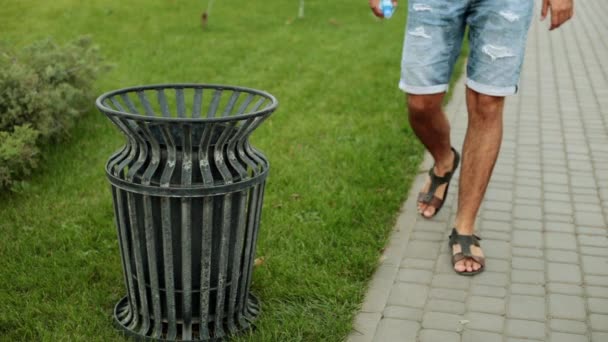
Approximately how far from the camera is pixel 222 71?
28.0 feet

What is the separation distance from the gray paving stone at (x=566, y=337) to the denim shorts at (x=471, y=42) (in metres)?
1.19

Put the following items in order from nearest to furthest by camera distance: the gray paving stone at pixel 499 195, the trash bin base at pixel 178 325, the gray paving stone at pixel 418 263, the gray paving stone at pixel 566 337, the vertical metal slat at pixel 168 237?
the vertical metal slat at pixel 168 237 < the trash bin base at pixel 178 325 < the gray paving stone at pixel 566 337 < the gray paving stone at pixel 418 263 < the gray paving stone at pixel 499 195

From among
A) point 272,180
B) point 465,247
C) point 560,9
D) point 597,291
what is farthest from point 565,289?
point 272,180

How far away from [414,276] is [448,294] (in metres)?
0.25

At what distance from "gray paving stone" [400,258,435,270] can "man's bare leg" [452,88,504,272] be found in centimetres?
14

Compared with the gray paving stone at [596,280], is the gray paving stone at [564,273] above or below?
below

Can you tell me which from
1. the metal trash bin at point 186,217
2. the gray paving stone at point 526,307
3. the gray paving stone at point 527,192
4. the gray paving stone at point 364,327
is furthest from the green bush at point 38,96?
the gray paving stone at point 527,192

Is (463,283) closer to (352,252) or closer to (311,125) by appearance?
(352,252)

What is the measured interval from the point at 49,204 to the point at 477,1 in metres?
2.84

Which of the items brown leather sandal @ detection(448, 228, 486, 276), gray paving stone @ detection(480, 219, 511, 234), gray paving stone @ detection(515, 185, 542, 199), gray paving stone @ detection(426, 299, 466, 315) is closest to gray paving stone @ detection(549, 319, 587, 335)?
gray paving stone @ detection(426, 299, 466, 315)

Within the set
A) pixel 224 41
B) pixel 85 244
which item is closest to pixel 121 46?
pixel 224 41

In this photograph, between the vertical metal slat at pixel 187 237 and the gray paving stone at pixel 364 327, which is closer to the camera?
the vertical metal slat at pixel 187 237

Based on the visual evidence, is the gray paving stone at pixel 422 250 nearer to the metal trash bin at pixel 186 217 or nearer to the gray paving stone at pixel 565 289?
the gray paving stone at pixel 565 289

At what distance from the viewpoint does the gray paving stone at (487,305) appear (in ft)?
11.9
